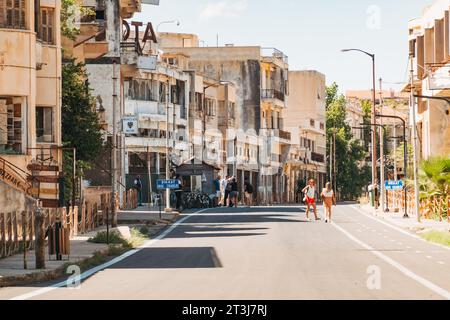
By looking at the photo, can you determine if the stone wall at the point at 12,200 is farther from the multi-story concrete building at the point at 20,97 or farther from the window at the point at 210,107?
the window at the point at 210,107

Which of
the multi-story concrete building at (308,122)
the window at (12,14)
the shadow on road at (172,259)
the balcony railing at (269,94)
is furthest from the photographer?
the multi-story concrete building at (308,122)

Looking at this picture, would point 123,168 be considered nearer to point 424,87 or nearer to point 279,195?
point 424,87

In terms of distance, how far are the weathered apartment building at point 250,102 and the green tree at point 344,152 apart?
17124 millimetres

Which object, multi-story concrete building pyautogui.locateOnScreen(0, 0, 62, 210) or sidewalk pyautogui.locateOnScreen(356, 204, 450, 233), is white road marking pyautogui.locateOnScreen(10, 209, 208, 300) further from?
sidewalk pyautogui.locateOnScreen(356, 204, 450, 233)

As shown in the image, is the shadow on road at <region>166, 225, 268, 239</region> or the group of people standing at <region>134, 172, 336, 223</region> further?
the group of people standing at <region>134, 172, 336, 223</region>

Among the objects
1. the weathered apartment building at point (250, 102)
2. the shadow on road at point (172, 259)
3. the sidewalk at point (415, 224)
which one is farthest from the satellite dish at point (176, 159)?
the shadow on road at point (172, 259)

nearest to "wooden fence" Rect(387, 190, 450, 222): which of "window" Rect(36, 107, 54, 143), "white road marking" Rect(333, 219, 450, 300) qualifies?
"white road marking" Rect(333, 219, 450, 300)

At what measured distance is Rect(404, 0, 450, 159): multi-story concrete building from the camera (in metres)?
67.8

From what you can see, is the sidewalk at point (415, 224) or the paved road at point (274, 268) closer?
the paved road at point (274, 268)

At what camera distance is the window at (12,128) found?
4233 cm

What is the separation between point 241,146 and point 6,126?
7785 cm

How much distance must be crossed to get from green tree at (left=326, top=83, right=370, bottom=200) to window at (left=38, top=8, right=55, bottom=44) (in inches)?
3954

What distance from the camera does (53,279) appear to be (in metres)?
23.7

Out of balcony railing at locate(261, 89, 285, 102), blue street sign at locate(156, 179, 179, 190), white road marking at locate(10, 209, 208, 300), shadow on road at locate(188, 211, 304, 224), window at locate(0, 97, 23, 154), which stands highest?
balcony railing at locate(261, 89, 285, 102)
